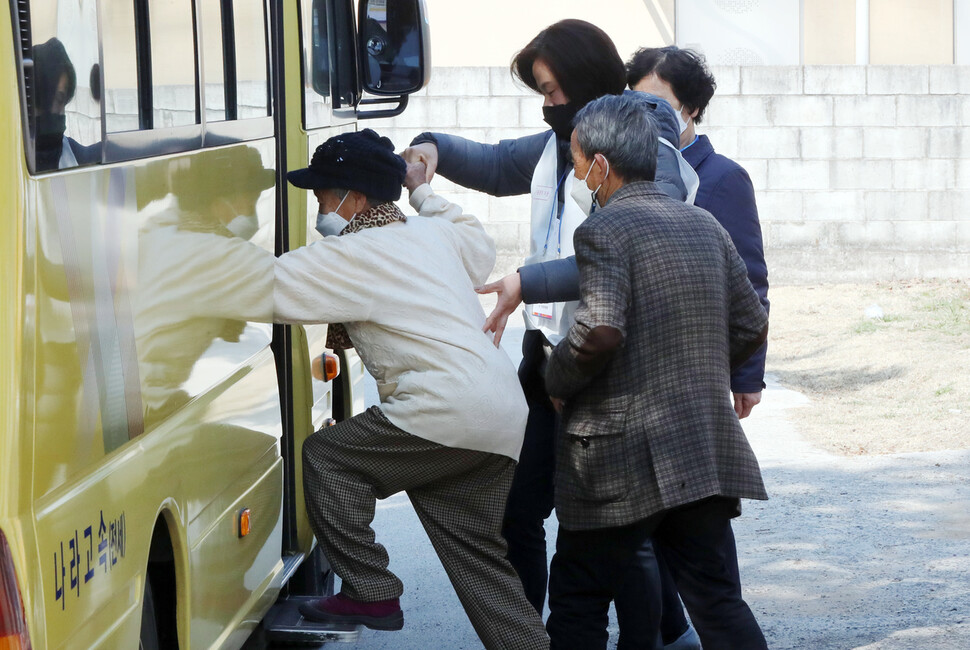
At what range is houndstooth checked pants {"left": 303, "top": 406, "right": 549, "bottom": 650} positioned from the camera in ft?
11.0

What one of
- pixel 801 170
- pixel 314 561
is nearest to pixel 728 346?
pixel 314 561

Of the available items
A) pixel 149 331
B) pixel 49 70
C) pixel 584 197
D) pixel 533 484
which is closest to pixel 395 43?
pixel 584 197

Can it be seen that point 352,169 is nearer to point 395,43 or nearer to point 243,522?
point 243,522

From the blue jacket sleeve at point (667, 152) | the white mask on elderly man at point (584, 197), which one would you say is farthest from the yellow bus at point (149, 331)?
the blue jacket sleeve at point (667, 152)

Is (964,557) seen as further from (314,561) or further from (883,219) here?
(883,219)

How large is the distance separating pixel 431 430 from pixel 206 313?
0.76 meters

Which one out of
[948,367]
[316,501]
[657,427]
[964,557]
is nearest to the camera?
[657,427]

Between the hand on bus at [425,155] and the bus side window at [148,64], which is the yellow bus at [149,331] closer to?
the bus side window at [148,64]

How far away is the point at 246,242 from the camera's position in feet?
10.2

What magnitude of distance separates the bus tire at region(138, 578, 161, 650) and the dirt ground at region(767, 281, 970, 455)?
199 inches

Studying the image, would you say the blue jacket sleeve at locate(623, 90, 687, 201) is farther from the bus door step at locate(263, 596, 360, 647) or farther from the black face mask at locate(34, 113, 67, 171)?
the black face mask at locate(34, 113, 67, 171)

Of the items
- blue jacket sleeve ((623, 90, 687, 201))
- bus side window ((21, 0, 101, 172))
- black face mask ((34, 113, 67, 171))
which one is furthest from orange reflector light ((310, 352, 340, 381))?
black face mask ((34, 113, 67, 171))

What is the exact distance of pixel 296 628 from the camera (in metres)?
3.62

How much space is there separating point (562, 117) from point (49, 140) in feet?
6.75
